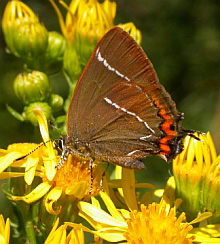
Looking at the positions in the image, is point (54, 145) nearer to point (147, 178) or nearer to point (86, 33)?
point (86, 33)

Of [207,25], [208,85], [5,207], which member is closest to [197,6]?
[207,25]

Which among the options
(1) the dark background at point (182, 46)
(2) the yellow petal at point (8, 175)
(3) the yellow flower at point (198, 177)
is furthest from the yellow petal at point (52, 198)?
(1) the dark background at point (182, 46)

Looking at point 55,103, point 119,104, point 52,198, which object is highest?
point 55,103

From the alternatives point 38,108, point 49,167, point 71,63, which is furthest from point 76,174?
point 71,63

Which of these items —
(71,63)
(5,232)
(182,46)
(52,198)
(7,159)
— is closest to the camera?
(5,232)

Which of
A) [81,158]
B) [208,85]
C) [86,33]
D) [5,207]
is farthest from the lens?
[208,85]

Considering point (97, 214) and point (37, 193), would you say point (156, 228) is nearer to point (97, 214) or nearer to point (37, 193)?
point (97, 214)

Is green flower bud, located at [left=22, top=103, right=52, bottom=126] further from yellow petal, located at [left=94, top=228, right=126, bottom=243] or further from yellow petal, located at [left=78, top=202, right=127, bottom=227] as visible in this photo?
yellow petal, located at [left=94, top=228, right=126, bottom=243]
